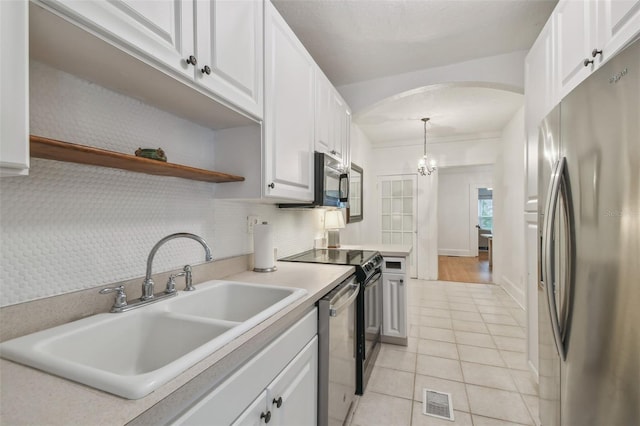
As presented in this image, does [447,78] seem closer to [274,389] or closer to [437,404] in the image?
[437,404]

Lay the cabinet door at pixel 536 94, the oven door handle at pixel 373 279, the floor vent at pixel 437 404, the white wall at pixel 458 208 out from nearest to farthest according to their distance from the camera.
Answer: the cabinet door at pixel 536 94, the floor vent at pixel 437 404, the oven door handle at pixel 373 279, the white wall at pixel 458 208

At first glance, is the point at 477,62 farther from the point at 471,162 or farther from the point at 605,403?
the point at 471,162

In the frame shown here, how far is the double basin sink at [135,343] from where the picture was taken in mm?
590

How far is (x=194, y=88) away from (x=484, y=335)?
3.24 meters

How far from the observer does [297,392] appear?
3.65 feet

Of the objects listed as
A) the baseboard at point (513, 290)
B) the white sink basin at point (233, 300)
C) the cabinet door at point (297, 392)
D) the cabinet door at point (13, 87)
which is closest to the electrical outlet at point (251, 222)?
the white sink basin at point (233, 300)

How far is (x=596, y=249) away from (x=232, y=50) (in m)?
1.51

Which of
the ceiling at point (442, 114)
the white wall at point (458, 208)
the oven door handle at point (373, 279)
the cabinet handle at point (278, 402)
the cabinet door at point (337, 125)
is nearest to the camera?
the cabinet handle at point (278, 402)

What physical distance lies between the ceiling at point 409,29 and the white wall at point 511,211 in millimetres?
1876

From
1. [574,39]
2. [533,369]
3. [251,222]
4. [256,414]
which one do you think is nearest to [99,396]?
[256,414]

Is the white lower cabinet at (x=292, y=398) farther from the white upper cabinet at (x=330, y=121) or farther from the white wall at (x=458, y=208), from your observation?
the white wall at (x=458, y=208)

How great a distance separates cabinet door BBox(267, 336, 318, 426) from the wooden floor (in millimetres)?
4515

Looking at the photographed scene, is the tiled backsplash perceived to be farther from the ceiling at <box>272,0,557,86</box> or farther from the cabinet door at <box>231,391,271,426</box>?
the ceiling at <box>272,0,557,86</box>

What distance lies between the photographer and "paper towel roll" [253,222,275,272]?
1724 millimetres
